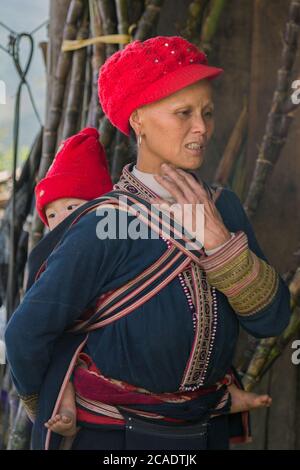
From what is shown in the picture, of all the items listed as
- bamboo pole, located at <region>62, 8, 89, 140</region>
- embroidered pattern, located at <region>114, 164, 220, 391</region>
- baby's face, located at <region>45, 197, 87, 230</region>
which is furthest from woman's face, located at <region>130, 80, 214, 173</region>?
bamboo pole, located at <region>62, 8, 89, 140</region>

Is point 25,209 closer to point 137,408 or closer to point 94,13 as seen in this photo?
point 94,13

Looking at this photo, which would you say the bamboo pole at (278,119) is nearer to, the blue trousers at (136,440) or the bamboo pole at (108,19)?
the bamboo pole at (108,19)

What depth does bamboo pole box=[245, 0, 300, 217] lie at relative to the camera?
3039mm

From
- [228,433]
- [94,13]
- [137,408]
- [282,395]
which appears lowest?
[282,395]

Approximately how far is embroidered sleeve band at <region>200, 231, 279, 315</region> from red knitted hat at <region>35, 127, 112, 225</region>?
19.0 inches

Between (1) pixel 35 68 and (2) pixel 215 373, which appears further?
(1) pixel 35 68

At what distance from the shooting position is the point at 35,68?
508 cm

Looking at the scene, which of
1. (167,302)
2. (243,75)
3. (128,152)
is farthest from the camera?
(243,75)

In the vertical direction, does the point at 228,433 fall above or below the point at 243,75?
below

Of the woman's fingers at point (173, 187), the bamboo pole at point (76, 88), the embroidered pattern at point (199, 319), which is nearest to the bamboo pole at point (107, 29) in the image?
the bamboo pole at point (76, 88)

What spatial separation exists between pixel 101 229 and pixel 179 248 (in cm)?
17

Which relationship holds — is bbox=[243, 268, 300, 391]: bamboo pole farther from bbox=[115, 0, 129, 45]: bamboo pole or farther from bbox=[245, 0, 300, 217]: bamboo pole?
bbox=[115, 0, 129, 45]: bamboo pole

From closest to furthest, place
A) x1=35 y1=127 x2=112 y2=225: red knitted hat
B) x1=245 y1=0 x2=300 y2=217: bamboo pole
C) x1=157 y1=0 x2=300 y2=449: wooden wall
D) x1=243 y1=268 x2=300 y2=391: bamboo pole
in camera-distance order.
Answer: x1=35 y1=127 x2=112 y2=225: red knitted hat, x1=243 y1=268 x2=300 y2=391: bamboo pole, x1=245 y1=0 x2=300 y2=217: bamboo pole, x1=157 y1=0 x2=300 y2=449: wooden wall
